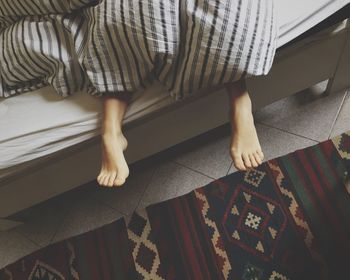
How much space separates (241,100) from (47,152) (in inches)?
18.6

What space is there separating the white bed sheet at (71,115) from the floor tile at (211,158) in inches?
15.6

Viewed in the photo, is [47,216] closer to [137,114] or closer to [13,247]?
[13,247]

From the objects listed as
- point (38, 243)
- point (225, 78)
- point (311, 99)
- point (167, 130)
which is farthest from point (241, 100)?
point (38, 243)

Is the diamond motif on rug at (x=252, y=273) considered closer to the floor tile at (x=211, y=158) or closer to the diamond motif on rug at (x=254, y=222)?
the diamond motif on rug at (x=254, y=222)

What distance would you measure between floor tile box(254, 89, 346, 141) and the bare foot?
58cm

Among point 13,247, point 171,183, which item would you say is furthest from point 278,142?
point 13,247

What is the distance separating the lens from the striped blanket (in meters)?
0.67

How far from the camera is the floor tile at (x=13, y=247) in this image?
112 cm

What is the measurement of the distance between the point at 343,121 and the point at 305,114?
120mm

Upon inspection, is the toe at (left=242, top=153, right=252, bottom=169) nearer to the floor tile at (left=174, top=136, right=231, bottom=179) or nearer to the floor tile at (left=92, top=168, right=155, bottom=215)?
the floor tile at (left=174, top=136, right=231, bottom=179)

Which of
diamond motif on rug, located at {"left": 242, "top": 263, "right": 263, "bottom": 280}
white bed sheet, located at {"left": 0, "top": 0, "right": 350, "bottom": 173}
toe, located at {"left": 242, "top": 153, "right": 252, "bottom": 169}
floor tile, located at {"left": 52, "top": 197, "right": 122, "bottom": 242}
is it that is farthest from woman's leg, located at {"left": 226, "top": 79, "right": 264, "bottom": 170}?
floor tile, located at {"left": 52, "top": 197, "right": 122, "bottom": 242}

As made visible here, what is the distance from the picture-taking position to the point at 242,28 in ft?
2.19

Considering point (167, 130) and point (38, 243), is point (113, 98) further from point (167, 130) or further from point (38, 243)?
point (38, 243)

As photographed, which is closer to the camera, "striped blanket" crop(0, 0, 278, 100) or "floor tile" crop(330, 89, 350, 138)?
"striped blanket" crop(0, 0, 278, 100)
